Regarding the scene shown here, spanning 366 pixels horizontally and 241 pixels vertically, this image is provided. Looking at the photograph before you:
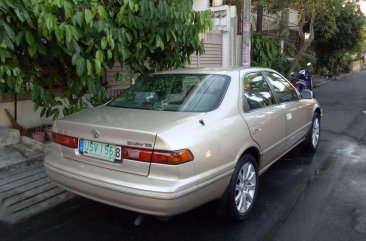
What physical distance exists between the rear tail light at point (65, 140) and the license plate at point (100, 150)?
0.08 meters

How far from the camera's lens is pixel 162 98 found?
161 inches

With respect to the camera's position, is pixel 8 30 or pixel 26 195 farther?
pixel 26 195

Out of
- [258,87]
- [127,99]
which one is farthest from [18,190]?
[258,87]

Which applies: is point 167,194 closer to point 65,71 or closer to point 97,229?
point 97,229

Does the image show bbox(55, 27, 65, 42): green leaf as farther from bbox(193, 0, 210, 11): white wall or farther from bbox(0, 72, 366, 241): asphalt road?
bbox(193, 0, 210, 11): white wall

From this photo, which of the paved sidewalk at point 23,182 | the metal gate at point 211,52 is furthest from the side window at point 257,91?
the metal gate at point 211,52

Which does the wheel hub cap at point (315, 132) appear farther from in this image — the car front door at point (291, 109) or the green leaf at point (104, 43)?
the green leaf at point (104, 43)

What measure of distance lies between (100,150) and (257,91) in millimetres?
1997

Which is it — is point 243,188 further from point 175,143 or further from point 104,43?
point 104,43

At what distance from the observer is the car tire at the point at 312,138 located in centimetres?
618

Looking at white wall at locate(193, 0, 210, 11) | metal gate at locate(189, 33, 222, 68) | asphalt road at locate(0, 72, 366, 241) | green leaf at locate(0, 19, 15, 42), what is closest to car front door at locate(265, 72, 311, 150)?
asphalt road at locate(0, 72, 366, 241)

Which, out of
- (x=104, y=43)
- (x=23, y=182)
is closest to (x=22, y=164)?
(x=23, y=182)

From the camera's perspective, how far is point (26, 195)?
429 cm

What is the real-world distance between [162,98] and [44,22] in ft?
4.47
